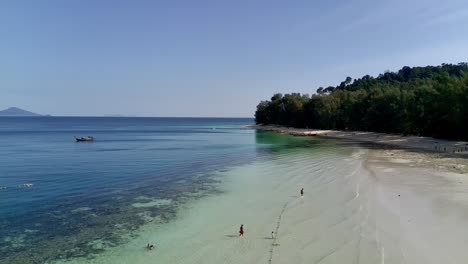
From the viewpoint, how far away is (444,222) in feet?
81.0

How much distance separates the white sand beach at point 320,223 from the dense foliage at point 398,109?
138 feet

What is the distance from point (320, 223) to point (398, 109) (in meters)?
83.7

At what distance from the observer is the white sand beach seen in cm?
1966

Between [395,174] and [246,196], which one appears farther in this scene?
[395,174]

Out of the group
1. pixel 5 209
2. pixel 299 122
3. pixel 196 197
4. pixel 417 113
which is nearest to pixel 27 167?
pixel 5 209

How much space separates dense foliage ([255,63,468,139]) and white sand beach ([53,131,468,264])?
42.1 meters

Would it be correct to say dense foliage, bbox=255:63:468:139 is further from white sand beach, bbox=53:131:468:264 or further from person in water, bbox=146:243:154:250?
person in water, bbox=146:243:154:250

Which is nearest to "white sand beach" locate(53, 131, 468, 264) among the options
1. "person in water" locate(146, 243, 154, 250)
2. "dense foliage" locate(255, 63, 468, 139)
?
"person in water" locate(146, 243, 154, 250)

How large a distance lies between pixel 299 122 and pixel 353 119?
40.9m

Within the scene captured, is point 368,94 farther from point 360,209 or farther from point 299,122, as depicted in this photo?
point 360,209

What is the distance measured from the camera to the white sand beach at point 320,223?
19.7 metres

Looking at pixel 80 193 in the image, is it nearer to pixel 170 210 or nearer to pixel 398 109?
pixel 170 210

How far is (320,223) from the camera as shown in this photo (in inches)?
982

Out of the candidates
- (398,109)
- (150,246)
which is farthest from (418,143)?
(150,246)
